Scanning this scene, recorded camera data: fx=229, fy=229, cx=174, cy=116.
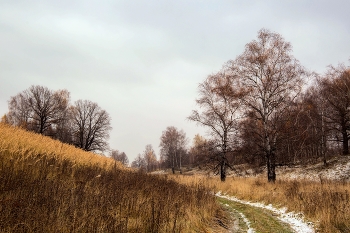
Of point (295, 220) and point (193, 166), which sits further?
point (193, 166)

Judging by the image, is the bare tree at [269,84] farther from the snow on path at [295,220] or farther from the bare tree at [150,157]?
the bare tree at [150,157]

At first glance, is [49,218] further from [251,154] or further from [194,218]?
[251,154]

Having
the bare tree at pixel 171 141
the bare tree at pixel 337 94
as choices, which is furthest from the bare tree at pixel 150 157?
the bare tree at pixel 337 94

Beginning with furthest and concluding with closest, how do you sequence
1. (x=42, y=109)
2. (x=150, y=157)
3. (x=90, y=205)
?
(x=150, y=157)
(x=42, y=109)
(x=90, y=205)

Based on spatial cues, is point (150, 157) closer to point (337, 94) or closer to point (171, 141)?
point (171, 141)

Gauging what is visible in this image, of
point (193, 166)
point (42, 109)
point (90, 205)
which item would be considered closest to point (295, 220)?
point (90, 205)

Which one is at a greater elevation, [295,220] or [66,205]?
[66,205]

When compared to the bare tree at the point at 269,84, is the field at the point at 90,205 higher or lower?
lower

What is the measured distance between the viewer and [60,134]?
2026 inches

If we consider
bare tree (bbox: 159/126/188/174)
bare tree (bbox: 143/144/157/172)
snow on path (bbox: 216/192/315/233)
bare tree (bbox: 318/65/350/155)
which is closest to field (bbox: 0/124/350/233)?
snow on path (bbox: 216/192/315/233)

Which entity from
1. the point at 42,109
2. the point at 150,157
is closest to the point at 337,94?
the point at 42,109

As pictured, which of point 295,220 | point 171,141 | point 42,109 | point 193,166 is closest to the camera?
point 295,220

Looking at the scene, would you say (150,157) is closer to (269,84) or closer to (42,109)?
(42,109)

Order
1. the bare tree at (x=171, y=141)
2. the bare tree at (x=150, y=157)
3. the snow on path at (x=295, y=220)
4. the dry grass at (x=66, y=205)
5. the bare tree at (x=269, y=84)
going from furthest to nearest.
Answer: the bare tree at (x=150, y=157)
the bare tree at (x=171, y=141)
the bare tree at (x=269, y=84)
the snow on path at (x=295, y=220)
the dry grass at (x=66, y=205)
